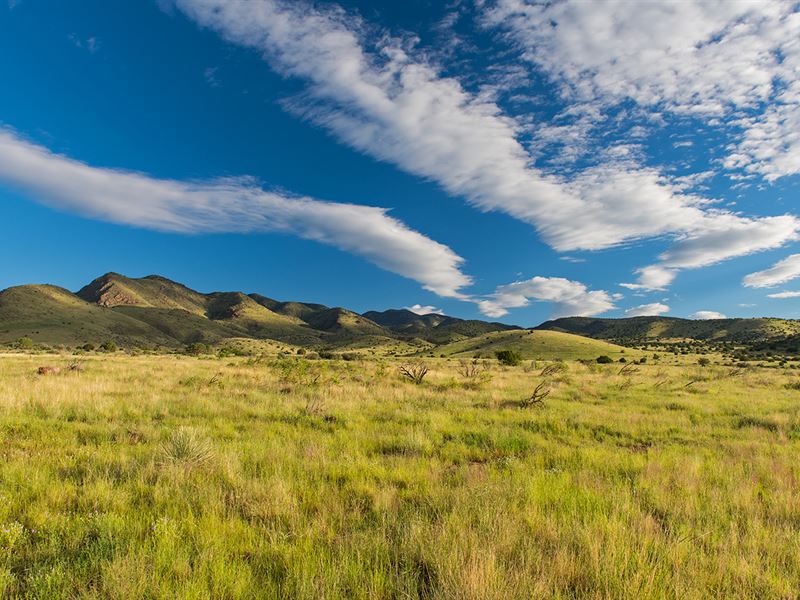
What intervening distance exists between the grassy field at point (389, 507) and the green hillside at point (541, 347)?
59.2 metres

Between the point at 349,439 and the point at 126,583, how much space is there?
19.0 ft

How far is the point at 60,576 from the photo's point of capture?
338 cm

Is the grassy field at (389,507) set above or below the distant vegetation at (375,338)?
below

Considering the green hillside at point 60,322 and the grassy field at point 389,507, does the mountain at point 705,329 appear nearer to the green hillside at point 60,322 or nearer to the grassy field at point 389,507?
the grassy field at point 389,507

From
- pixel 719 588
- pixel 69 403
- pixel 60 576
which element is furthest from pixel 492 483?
pixel 69 403

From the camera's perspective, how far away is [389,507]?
5094 millimetres

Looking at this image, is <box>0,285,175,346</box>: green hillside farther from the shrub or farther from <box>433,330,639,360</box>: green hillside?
the shrub

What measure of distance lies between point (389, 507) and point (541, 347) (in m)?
84.6

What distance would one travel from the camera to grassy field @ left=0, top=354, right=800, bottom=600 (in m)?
3.41

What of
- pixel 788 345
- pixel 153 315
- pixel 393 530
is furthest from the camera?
pixel 153 315

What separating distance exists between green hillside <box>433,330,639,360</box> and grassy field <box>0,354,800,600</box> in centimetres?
5917

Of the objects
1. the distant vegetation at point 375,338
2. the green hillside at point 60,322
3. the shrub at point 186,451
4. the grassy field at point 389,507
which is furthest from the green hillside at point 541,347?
the green hillside at point 60,322

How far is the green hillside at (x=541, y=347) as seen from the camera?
7500cm

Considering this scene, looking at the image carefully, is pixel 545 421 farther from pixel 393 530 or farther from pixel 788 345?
pixel 788 345
